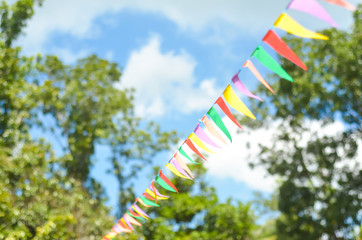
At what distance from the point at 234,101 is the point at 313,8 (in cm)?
113

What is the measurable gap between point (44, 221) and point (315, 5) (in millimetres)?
10205

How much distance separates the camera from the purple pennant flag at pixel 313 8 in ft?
6.92

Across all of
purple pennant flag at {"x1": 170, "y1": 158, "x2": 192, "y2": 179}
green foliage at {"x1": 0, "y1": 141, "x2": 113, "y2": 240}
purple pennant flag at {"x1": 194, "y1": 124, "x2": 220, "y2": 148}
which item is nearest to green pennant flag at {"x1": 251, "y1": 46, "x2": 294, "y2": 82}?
purple pennant flag at {"x1": 194, "y1": 124, "x2": 220, "y2": 148}

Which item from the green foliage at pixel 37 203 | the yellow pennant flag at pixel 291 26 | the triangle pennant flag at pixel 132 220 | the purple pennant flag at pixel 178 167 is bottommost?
the yellow pennant flag at pixel 291 26

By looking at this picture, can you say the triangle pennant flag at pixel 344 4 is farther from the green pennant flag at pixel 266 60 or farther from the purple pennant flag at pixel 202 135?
the purple pennant flag at pixel 202 135

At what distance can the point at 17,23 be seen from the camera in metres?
11.5

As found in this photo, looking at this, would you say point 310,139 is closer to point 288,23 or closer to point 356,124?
point 356,124

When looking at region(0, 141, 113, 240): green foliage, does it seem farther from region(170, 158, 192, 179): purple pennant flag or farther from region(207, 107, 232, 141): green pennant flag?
region(207, 107, 232, 141): green pennant flag

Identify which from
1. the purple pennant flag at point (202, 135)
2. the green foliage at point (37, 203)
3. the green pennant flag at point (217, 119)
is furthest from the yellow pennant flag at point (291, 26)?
the green foliage at point (37, 203)

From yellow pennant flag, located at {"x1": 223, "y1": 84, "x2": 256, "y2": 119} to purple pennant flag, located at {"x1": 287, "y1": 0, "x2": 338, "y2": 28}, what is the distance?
0.97 meters

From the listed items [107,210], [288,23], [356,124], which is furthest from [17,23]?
[356,124]

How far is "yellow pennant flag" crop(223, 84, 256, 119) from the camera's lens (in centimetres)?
304

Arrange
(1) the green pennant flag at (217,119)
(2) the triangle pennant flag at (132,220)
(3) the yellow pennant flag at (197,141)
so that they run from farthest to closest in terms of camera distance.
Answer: (2) the triangle pennant flag at (132,220) → (3) the yellow pennant flag at (197,141) → (1) the green pennant flag at (217,119)

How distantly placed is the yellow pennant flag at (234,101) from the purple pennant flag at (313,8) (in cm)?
97
